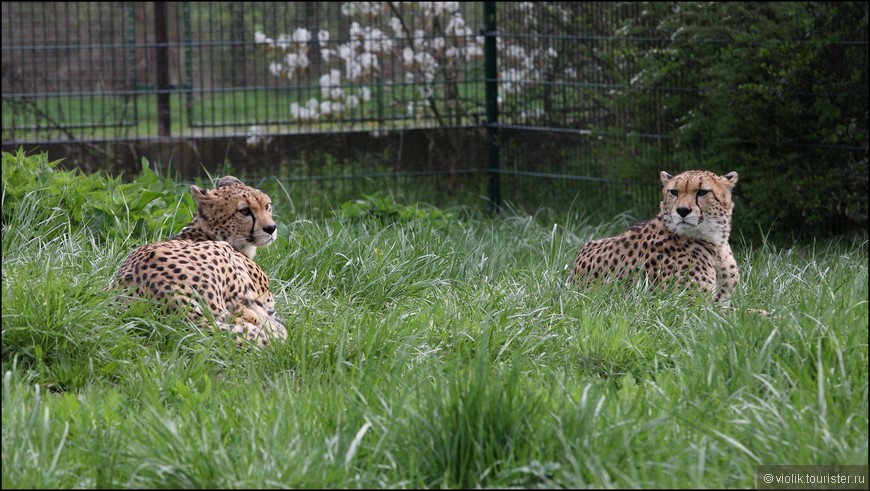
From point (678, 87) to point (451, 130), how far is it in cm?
213

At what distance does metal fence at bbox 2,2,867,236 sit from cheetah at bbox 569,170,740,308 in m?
2.93

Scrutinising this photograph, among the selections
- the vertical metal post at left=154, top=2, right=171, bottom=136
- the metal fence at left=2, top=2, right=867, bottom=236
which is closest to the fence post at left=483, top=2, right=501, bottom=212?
the metal fence at left=2, top=2, right=867, bottom=236

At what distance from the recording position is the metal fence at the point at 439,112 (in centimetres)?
852

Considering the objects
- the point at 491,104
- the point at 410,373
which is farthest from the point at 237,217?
the point at 491,104

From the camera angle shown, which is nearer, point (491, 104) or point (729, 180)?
point (729, 180)

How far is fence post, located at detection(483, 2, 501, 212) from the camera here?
924cm

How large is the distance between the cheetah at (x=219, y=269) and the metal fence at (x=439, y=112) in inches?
138

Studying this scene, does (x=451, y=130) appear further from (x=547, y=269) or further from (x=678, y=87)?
(x=547, y=269)

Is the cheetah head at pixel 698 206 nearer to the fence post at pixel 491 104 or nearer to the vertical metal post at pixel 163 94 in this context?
the fence post at pixel 491 104

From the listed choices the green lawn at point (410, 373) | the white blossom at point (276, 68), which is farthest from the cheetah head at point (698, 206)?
the white blossom at point (276, 68)

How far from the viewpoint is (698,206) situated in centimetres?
510

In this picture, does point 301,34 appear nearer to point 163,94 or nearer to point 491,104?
point 163,94

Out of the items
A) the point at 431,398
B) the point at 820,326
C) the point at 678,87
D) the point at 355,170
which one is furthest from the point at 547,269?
the point at 355,170

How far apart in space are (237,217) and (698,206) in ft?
6.59
